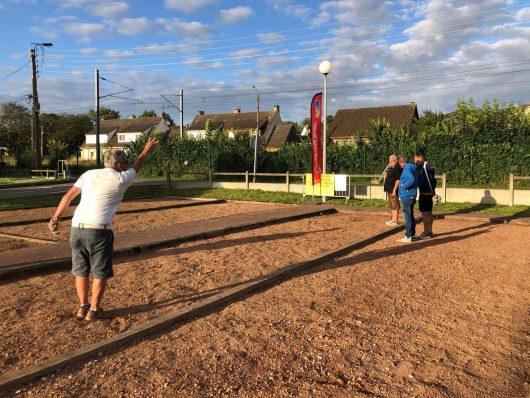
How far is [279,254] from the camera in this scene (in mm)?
7652

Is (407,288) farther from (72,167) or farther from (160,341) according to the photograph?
(72,167)

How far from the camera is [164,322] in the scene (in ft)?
14.1

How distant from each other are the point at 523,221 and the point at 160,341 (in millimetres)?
10739

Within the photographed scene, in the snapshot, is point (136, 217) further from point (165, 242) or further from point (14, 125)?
point (14, 125)

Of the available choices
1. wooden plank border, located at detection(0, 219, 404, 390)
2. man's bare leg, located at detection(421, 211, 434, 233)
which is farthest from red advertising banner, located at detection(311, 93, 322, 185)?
wooden plank border, located at detection(0, 219, 404, 390)

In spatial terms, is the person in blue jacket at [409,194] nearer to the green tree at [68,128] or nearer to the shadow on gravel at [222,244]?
the shadow on gravel at [222,244]

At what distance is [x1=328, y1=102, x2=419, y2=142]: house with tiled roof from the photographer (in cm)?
4806

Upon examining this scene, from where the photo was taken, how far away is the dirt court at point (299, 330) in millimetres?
3273

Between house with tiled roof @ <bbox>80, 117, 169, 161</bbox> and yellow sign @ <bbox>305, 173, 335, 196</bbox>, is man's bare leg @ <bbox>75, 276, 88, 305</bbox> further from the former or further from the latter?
house with tiled roof @ <bbox>80, 117, 169, 161</bbox>

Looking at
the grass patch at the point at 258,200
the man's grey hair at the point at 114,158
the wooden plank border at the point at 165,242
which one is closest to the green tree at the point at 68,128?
the grass patch at the point at 258,200

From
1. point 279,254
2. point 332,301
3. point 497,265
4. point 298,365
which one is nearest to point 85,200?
point 298,365

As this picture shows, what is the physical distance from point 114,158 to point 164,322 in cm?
169

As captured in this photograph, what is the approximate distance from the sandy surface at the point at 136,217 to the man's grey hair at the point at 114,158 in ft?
15.4

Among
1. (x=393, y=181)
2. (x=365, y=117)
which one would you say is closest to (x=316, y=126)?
(x=393, y=181)
